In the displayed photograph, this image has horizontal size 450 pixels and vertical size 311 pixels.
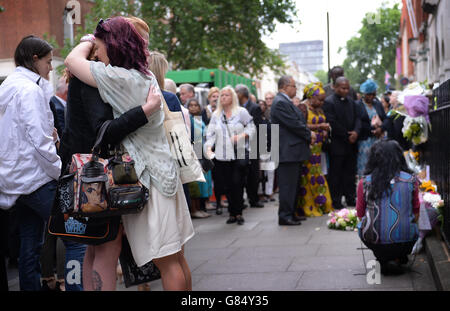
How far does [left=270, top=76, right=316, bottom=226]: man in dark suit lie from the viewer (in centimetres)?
904

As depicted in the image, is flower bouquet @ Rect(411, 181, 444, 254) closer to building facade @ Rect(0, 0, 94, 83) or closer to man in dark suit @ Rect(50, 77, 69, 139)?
man in dark suit @ Rect(50, 77, 69, 139)

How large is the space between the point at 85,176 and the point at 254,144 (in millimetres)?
7077

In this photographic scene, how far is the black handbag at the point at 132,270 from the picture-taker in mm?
3750

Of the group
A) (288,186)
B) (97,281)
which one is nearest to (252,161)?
(288,186)

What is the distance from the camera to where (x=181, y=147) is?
3584 mm

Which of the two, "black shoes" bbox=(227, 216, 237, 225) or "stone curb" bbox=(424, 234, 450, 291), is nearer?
"stone curb" bbox=(424, 234, 450, 291)

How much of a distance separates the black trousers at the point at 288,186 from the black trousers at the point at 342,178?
1.47 metres

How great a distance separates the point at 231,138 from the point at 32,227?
16.2ft

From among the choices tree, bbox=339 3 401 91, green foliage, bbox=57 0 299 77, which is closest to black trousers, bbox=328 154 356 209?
green foliage, bbox=57 0 299 77

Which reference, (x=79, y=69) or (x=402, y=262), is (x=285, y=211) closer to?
(x=402, y=262)

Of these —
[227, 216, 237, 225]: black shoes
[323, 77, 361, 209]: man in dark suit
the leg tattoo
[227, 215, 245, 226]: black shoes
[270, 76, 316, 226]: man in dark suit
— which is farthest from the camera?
[323, 77, 361, 209]: man in dark suit

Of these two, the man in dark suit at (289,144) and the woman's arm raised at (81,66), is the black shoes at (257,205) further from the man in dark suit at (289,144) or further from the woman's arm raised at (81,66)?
the woman's arm raised at (81,66)

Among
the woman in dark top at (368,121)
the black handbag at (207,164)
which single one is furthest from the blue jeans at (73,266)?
the woman in dark top at (368,121)

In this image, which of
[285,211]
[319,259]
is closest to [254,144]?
[285,211]
